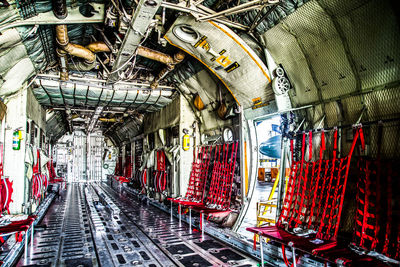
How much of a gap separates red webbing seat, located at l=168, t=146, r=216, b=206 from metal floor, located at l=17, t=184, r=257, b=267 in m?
0.81

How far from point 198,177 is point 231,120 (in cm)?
228

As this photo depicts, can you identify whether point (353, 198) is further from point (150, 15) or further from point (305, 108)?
point (150, 15)

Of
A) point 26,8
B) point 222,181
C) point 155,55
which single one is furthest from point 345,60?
point 26,8

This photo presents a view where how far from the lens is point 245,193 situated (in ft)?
18.8

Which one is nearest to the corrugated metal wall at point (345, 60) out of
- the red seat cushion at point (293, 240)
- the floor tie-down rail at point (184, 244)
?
the red seat cushion at point (293, 240)

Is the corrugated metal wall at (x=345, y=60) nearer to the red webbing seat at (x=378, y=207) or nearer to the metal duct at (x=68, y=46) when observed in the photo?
the red webbing seat at (x=378, y=207)

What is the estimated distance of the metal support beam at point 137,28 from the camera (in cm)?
395

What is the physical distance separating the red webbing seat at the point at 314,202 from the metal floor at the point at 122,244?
0.94 meters

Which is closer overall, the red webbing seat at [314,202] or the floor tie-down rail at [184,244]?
the red webbing seat at [314,202]

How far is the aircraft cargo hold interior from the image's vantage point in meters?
3.32

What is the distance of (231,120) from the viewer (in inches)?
263

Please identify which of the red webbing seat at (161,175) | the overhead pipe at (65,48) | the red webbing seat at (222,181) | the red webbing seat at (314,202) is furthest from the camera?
the red webbing seat at (161,175)

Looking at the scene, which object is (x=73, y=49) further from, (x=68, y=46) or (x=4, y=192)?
(x=4, y=192)

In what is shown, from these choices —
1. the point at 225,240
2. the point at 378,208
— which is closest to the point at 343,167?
the point at 378,208
